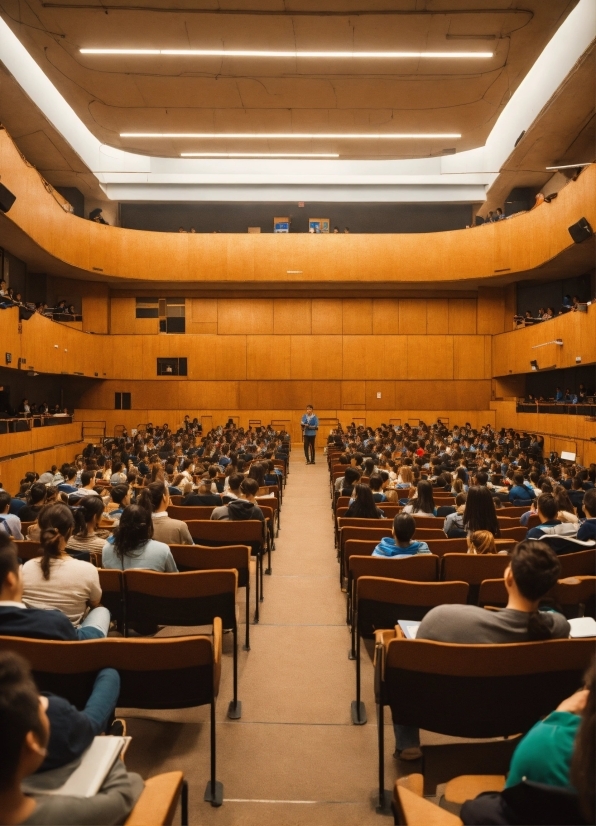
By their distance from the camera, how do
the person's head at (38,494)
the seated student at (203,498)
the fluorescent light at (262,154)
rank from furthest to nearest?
the fluorescent light at (262,154)
the seated student at (203,498)
the person's head at (38,494)

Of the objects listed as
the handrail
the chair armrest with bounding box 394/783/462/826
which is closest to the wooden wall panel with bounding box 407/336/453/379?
the handrail

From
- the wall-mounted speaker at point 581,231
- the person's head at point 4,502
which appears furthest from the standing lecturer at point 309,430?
the person's head at point 4,502

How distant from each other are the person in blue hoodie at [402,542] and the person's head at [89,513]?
84.0 inches

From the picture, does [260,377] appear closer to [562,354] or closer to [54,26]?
[562,354]

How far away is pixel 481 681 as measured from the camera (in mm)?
2395

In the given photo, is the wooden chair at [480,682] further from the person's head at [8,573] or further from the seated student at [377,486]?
the seated student at [377,486]

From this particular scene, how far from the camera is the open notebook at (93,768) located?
1.67m

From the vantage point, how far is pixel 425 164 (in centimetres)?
2178

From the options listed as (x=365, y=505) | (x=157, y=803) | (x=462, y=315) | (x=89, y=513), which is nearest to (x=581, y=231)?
(x=462, y=315)

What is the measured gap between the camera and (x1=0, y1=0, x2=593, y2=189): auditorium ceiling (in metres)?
11.9

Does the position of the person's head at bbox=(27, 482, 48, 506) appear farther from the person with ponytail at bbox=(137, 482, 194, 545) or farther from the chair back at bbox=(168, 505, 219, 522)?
the person with ponytail at bbox=(137, 482, 194, 545)

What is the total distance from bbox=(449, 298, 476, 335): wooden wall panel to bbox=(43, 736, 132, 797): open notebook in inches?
866

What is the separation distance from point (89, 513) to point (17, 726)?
3.24 metres

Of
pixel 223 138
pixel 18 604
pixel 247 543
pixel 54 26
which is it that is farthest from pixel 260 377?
pixel 18 604
